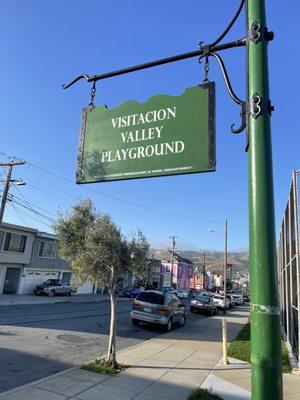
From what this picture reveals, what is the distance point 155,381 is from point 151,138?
6392mm

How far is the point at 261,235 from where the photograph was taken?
255 cm

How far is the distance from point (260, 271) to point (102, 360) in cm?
811

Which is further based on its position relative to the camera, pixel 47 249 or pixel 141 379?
pixel 47 249

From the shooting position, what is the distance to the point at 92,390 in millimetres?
7426

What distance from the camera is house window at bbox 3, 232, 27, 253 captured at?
3444cm

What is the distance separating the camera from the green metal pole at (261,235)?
241 centimetres

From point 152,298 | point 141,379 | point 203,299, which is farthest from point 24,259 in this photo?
point 141,379

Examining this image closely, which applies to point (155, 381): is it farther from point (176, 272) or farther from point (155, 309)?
point (176, 272)

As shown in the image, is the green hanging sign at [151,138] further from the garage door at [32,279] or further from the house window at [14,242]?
the garage door at [32,279]

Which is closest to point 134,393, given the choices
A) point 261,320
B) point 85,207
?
point 85,207

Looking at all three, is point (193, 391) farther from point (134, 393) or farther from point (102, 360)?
point (102, 360)

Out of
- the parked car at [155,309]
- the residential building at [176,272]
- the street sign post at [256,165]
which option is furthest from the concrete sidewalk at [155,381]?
the residential building at [176,272]

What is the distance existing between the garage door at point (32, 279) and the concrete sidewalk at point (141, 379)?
26197 millimetres

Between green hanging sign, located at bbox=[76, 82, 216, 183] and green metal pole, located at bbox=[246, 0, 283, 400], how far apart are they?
0.77 meters
